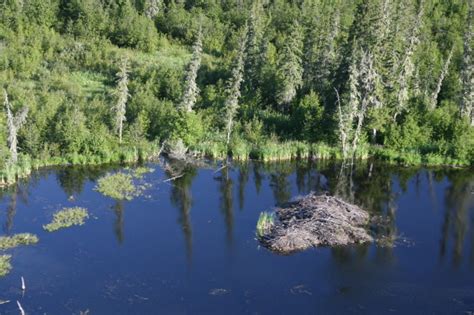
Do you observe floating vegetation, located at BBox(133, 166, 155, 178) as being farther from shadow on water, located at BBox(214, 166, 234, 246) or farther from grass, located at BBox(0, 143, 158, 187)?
shadow on water, located at BBox(214, 166, 234, 246)

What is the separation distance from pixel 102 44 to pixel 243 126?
1421 inches

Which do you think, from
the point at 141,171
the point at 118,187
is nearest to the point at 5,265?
the point at 118,187

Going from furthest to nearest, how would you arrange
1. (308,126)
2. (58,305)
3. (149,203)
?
(308,126) < (149,203) < (58,305)

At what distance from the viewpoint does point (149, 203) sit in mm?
54406

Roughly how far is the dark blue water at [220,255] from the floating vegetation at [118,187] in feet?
3.16

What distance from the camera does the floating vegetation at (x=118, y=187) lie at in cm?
5584

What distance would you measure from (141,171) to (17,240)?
19369 mm

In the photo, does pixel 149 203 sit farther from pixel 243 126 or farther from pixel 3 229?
pixel 243 126

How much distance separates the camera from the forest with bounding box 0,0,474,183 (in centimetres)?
6944

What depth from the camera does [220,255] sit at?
44.6 m

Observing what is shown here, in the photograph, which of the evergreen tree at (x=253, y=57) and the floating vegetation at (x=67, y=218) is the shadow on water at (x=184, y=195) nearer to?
the floating vegetation at (x=67, y=218)

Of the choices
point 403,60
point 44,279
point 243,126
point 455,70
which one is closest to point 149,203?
point 44,279

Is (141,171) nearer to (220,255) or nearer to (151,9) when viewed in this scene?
(220,255)

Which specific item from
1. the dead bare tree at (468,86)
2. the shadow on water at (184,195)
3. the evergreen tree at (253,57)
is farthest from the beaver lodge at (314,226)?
→ the evergreen tree at (253,57)
